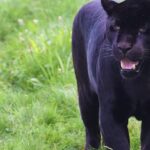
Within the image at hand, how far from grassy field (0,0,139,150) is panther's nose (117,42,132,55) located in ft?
4.91

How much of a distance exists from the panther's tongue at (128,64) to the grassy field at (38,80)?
1.36m

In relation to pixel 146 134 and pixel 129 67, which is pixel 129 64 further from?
pixel 146 134

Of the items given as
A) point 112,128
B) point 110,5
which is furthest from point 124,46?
point 112,128

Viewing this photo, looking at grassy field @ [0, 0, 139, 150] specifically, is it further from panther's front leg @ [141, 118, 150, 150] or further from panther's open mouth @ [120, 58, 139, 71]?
panther's open mouth @ [120, 58, 139, 71]

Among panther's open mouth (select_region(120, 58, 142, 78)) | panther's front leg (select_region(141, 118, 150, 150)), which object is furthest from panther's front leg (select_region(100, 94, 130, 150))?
panther's open mouth (select_region(120, 58, 142, 78))

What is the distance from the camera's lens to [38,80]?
258 inches

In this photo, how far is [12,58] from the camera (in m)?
7.18

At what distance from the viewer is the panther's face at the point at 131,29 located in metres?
3.83

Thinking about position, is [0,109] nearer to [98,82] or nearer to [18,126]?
[18,126]

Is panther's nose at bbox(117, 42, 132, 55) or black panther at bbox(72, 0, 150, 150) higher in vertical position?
panther's nose at bbox(117, 42, 132, 55)

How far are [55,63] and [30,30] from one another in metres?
1.02

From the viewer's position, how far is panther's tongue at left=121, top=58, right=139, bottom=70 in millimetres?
3932

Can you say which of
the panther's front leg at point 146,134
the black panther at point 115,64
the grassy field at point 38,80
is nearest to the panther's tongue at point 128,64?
the black panther at point 115,64

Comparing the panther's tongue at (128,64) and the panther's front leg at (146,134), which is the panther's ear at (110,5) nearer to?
the panther's tongue at (128,64)
